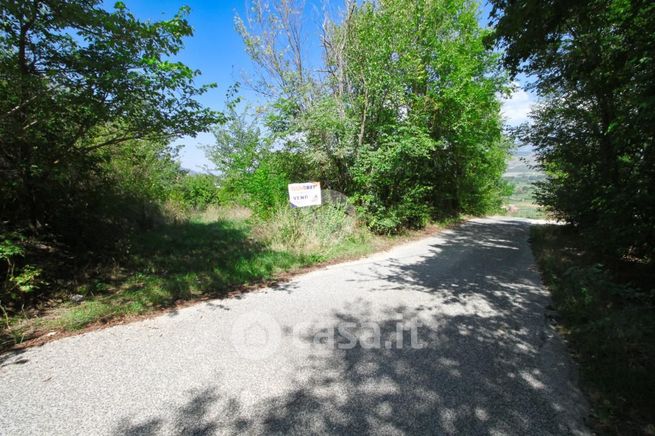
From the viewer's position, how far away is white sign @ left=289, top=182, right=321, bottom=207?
7.38 meters

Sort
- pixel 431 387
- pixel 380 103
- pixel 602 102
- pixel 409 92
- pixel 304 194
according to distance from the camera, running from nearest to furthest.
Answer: pixel 431 387 < pixel 602 102 < pixel 304 194 < pixel 380 103 < pixel 409 92

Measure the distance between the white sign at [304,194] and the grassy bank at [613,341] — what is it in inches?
215

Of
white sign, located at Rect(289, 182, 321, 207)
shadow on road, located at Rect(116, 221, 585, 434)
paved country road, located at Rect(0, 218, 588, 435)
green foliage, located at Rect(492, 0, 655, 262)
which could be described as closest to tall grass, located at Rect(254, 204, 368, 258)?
white sign, located at Rect(289, 182, 321, 207)

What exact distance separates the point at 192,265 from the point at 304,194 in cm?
324

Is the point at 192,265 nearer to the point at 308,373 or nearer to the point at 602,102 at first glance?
the point at 308,373

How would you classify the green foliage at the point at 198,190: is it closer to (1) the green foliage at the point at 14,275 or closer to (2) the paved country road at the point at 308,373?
(1) the green foliage at the point at 14,275

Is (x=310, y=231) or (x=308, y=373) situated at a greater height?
(x=310, y=231)

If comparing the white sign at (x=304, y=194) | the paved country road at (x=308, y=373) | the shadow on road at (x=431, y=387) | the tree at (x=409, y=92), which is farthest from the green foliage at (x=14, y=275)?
the tree at (x=409, y=92)

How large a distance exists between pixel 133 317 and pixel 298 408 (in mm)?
2808

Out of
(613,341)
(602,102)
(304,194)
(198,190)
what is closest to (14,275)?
(304,194)

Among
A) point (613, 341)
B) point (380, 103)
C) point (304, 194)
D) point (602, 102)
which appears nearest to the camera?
point (613, 341)

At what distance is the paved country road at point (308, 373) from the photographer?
2053 millimetres

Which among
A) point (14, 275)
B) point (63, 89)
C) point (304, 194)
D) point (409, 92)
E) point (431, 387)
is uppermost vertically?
point (409, 92)

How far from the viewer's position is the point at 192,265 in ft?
19.5
